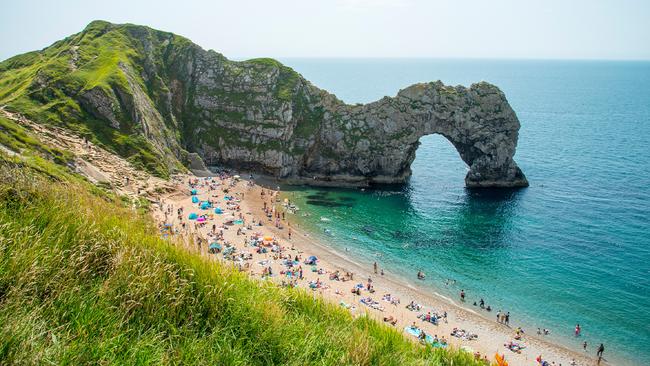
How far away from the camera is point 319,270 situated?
51688 mm

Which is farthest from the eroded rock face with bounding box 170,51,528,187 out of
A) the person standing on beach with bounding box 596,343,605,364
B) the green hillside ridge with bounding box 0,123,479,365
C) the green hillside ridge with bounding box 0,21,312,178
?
the green hillside ridge with bounding box 0,123,479,365

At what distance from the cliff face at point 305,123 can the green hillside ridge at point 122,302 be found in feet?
222

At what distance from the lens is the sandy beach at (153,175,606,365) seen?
39.7 m

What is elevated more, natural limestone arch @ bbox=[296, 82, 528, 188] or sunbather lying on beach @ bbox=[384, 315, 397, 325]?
natural limestone arch @ bbox=[296, 82, 528, 188]

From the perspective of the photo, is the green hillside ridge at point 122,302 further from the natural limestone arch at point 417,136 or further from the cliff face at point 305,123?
the natural limestone arch at point 417,136

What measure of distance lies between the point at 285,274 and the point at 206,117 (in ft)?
176

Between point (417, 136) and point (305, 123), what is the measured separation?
23456mm

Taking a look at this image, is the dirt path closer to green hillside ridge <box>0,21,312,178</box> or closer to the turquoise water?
green hillside ridge <box>0,21,312,178</box>

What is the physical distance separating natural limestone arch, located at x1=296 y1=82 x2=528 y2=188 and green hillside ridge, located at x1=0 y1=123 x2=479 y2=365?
230ft

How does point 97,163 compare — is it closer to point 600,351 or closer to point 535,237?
point 600,351

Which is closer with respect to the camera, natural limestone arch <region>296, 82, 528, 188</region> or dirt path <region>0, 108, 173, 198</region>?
dirt path <region>0, 108, 173, 198</region>

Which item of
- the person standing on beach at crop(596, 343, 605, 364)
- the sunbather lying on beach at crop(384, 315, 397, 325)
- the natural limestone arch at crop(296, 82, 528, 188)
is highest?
the natural limestone arch at crop(296, 82, 528, 188)

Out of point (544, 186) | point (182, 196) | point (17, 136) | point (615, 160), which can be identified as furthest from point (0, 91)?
point (615, 160)

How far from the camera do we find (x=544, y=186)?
8562cm
